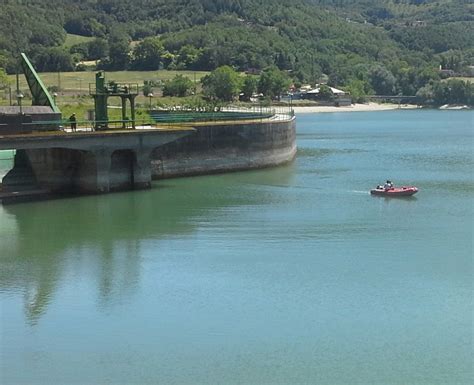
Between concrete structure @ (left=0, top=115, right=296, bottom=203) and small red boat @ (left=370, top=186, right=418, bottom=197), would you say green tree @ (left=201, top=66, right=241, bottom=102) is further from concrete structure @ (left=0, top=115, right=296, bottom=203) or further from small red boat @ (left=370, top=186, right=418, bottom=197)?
small red boat @ (left=370, top=186, right=418, bottom=197)

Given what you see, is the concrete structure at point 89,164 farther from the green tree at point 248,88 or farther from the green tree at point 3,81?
the green tree at point 248,88

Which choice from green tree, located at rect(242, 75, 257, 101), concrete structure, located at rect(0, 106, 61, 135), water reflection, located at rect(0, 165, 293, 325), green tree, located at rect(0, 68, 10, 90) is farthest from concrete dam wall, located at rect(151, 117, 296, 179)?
green tree, located at rect(242, 75, 257, 101)

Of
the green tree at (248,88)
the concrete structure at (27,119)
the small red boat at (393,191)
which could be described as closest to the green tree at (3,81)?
the green tree at (248,88)

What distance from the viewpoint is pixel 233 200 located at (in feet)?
154

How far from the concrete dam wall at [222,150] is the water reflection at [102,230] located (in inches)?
50.0

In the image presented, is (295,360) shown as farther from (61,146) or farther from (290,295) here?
(61,146)

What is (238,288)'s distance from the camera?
93.9 ft

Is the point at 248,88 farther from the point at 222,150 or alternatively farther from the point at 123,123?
the point at 123,123

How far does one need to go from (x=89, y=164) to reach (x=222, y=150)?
13.3 m

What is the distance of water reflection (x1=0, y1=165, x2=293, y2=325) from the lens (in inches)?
1176

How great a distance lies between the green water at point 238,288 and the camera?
21.9 metres

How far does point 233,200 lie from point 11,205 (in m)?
11.9

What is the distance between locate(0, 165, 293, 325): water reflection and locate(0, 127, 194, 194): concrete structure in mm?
1365

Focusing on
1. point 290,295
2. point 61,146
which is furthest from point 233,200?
point 290,295
